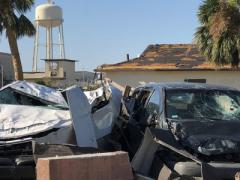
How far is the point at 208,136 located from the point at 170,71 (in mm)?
23854

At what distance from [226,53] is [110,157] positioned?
1698cm

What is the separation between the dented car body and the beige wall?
21.5 metres

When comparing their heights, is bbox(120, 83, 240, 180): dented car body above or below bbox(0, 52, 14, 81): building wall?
above

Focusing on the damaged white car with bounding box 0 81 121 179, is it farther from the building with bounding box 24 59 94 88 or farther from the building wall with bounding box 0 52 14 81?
the building with bounding box 24 59 94 88

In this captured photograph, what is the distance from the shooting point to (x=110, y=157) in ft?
19.0

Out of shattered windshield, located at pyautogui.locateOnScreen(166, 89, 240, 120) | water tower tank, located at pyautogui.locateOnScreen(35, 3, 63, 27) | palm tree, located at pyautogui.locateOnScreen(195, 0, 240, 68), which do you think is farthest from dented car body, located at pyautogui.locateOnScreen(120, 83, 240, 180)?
water tower tank, located at pyautogui.locateOnScreen(35, 3, 63, 27)

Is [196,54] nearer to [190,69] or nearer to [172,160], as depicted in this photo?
[190,69]

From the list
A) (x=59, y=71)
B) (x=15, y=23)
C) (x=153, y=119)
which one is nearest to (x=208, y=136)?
(x=153, y=119)

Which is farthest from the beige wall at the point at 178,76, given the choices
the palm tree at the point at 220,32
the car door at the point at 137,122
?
the car door at the point at 137,122

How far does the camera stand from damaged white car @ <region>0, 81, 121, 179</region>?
20.8 feet

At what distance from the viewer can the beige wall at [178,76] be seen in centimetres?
3005

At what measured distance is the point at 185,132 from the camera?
668 cm

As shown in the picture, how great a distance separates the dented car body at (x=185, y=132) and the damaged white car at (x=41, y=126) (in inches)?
23.7

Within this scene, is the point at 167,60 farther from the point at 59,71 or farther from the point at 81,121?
the point at 81,121
